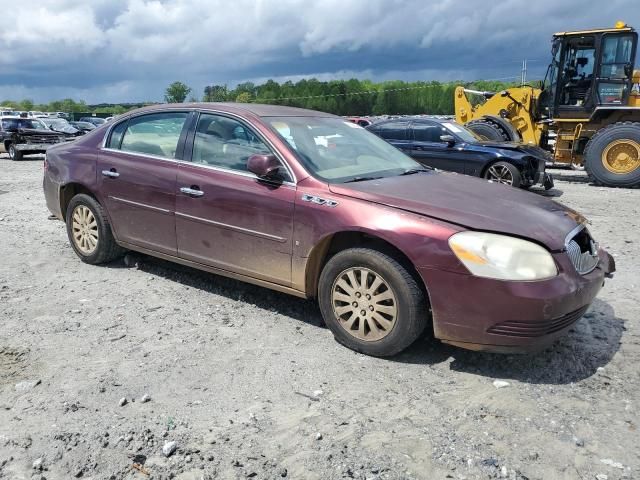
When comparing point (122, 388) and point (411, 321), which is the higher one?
point (411, 321)

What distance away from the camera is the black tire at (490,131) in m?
13.7

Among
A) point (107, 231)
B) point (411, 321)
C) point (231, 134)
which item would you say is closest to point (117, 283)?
point (107, 231)

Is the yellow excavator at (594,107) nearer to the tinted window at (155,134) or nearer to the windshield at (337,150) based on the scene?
the windshield at (337,150)

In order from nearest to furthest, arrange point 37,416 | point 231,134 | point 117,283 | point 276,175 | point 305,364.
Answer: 1. point 37,416
2. point 305,364
3. point 276,175
4. point 231,134
5. point 117,283

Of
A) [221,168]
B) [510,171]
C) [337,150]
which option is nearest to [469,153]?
[510,171]

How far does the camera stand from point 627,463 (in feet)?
8.75

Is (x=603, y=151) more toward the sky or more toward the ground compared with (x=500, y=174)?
more toward the sky

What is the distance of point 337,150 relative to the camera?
14.8 feet

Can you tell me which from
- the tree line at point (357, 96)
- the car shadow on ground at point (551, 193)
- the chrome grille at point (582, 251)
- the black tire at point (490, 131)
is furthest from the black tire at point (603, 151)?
the tree line at point (357, 96)

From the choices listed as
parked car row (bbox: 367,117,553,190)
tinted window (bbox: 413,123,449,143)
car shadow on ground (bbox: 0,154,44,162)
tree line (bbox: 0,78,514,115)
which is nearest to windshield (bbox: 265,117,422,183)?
parked car row (bbox: 367,117,553,190)

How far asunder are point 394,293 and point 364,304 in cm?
26

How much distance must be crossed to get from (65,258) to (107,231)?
99 centimetres

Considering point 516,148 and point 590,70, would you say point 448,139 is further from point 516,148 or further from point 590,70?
point 590,70

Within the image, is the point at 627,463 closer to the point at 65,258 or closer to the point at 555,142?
the point at 65,258
